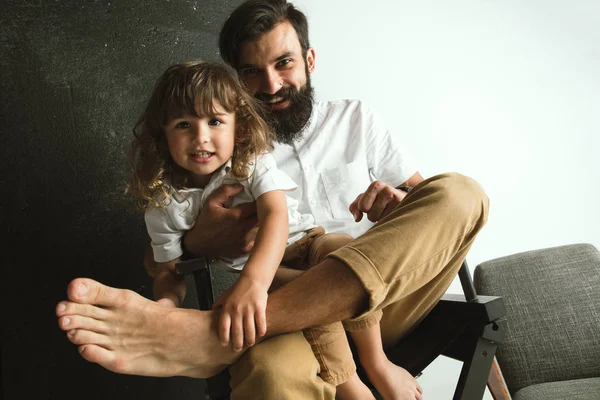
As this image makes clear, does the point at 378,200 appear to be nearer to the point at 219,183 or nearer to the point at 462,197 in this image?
the point at 462,197

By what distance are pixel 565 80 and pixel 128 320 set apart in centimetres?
232

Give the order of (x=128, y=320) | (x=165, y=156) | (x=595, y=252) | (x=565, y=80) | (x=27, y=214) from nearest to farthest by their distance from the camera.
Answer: (x=128, y=320), (x=165, y=156), (x=27, y=214), (x=595, y=252), (x=565, y=80)

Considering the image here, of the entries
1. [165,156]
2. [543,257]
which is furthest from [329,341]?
[543,257]

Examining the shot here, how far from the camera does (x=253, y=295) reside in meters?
1.21

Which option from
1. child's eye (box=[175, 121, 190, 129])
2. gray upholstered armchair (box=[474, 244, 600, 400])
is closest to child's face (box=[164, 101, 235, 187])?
child's eye (box=[175, 121, 190, 129])

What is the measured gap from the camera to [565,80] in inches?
108

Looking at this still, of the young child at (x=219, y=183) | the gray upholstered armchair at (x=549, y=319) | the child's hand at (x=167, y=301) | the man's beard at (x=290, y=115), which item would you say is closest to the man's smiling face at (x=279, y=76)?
the man's beard at (x=290, y=115)

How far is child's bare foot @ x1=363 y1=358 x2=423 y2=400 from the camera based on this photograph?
4.56ft

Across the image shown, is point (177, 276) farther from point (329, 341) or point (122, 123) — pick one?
point (122, 123)

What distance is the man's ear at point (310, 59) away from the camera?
2.18 meters

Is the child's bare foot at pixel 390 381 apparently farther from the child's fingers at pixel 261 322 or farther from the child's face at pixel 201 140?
the child's face at pixel 201 140

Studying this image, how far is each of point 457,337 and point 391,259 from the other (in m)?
0.39

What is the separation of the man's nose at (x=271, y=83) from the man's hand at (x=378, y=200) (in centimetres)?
59

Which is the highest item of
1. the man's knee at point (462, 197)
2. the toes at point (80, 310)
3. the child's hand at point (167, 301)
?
the man's knee at point (462, 197)
